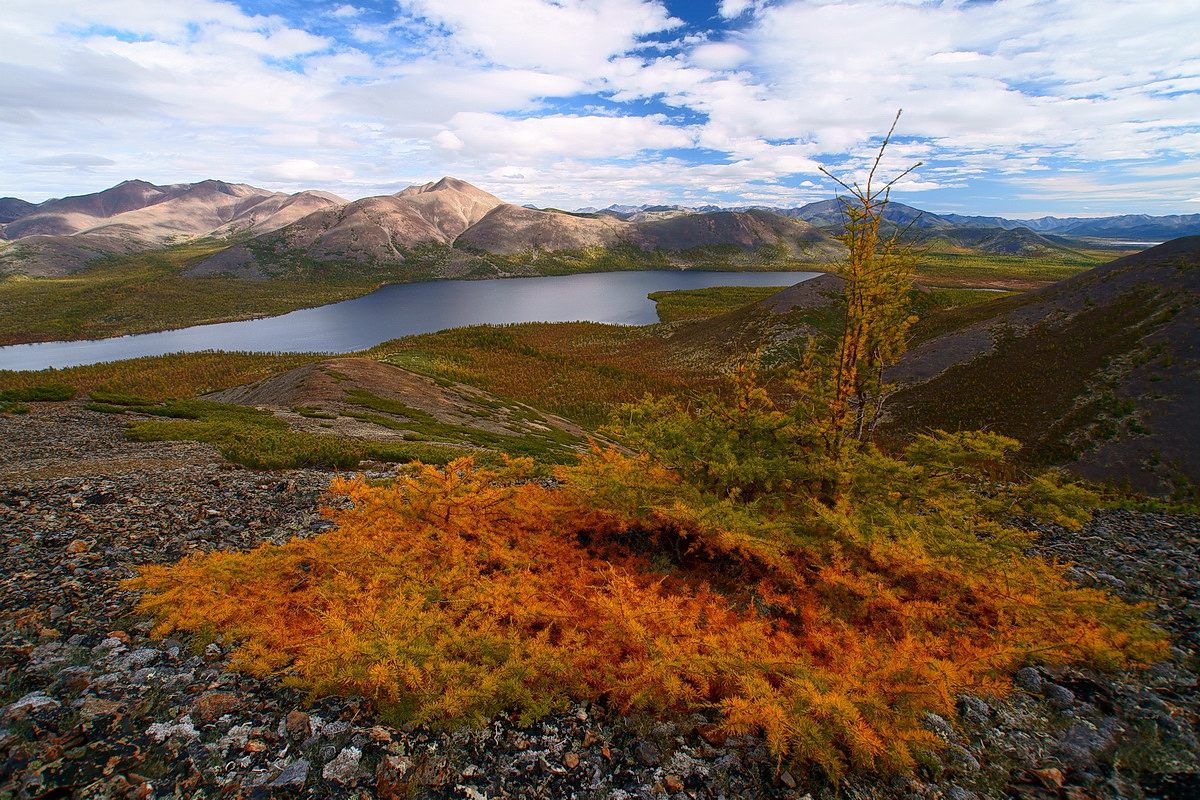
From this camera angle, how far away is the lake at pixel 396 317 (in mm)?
77812

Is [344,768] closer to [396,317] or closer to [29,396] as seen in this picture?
[29,396]

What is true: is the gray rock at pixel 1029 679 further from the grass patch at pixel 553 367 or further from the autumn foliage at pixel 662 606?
the grass patch at pixel 553 367

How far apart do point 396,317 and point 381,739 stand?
378ft

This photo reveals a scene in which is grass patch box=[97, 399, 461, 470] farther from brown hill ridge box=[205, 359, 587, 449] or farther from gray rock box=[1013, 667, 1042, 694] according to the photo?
gray rock box=[1013, 667, 1042, 694]

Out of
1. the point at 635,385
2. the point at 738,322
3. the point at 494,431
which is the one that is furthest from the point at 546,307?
the point at 494,431

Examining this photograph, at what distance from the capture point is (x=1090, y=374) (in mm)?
30625

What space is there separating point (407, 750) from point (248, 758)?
145 cm

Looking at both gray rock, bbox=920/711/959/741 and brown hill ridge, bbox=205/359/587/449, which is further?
brown hill ridge, bbox=205/359/587/449

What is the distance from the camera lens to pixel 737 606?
331 inches

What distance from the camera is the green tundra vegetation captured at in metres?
5.41

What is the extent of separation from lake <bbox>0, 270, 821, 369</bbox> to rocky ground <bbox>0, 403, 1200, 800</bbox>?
250ft

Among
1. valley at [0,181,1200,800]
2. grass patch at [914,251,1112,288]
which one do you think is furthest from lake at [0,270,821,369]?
valley at [0,181,1200,800]

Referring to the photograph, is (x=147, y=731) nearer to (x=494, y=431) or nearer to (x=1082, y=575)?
(x=1082, y=575)

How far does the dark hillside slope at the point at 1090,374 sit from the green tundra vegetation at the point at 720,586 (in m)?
22.6
